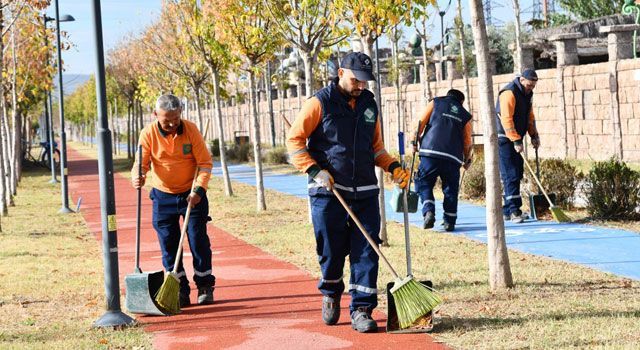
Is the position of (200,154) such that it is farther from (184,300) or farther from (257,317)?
(257,317)

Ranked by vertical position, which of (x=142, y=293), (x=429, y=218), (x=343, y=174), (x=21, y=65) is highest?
(x=21, y=65)

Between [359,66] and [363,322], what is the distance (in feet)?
5.77

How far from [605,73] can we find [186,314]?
15923 millimetres

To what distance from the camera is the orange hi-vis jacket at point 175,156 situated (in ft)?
28.5

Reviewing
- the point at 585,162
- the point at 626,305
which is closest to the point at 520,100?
the point at 626,305

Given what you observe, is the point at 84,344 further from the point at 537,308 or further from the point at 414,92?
the point at 414,92

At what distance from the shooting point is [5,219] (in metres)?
19.0

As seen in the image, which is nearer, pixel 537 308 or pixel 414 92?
pixel 537 308

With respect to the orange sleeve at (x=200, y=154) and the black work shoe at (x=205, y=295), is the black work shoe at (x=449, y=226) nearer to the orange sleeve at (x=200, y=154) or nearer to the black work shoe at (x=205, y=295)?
the black work shoe at (x=205, y=295)

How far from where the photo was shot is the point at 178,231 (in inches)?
351

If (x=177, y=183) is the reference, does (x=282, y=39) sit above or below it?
above

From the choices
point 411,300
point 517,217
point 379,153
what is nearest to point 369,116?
point 379,153

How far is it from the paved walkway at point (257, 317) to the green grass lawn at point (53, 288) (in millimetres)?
354

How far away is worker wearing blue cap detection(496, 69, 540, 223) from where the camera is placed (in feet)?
42.5
